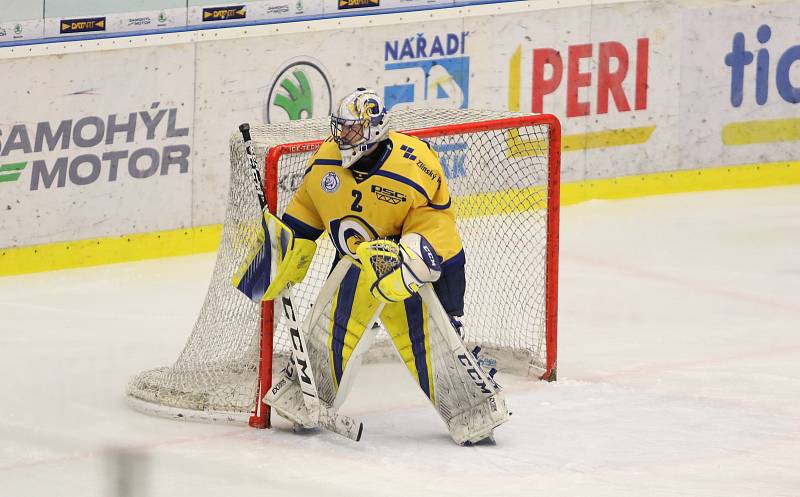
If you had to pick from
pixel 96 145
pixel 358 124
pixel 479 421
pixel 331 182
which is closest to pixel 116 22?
pixel 96 145

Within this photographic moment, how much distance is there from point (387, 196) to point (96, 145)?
3038 millimetres

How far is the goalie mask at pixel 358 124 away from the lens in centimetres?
538

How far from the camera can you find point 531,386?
6.51 meters

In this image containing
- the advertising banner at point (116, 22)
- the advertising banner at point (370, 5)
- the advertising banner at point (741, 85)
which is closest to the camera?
the advertising banner at point (116, 22)

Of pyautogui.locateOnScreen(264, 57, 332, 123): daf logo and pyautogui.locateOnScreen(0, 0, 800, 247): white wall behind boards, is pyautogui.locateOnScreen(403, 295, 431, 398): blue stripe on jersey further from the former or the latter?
pyautogui.locateOnScreen(264, 57, 332, 123): daf logo

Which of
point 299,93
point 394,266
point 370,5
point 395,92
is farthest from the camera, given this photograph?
point 395,92

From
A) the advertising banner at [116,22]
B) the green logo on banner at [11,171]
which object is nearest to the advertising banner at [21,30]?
the advertising banner at [116,22]

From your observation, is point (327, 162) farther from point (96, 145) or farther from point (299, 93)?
point (299, 93)

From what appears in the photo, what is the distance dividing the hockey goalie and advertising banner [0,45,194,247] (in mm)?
2586

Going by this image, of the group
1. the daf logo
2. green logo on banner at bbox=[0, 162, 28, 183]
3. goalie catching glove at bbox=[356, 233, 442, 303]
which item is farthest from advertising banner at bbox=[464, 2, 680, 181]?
goalie catching glove at bbox=[356, 233, 442, 303]

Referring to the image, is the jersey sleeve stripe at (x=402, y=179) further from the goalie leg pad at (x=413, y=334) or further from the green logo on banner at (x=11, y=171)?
the green logo on banner at (x=11, y=171)

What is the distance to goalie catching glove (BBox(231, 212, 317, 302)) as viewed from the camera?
18.3 feet

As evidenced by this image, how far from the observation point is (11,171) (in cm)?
792

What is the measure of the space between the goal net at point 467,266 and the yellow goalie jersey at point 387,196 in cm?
33
